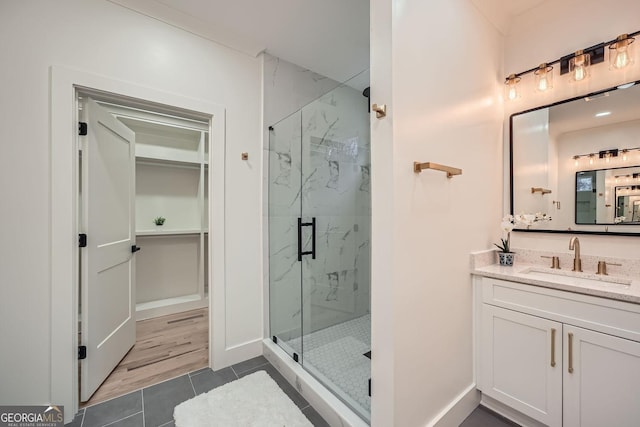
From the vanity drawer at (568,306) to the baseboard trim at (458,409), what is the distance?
588 millimetres

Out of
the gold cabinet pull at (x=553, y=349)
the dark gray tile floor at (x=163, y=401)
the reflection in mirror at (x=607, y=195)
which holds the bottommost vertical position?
the dark gray tile floor at (x=163, y=401)

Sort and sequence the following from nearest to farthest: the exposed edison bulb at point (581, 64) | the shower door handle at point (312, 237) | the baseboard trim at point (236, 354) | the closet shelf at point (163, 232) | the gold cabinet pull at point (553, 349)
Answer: the gold cabinet pull at point (553, 349) < the exposed edison bulb at point (581, 64) < the baseboard trim at point (236, 354) < the shower door handle at point (312, 237) < the closet shelf at point (163, 232)

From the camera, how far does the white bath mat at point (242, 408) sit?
147 centimetres

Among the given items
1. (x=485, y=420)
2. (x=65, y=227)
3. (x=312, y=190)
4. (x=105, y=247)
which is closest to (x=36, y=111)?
(x=65, y=227)

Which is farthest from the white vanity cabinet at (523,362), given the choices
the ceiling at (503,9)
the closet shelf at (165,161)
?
the closet shelf at (165,161)

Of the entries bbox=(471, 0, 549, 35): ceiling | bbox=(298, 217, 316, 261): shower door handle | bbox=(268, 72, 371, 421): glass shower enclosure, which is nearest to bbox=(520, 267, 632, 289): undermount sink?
bbox=(268, 72, 371, 421): glass shower enclosure

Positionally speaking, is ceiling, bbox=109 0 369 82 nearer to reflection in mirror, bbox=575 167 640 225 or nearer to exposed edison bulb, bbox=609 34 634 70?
exposed edison bulb, bbox=609 34 634 70

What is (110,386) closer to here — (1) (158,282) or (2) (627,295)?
(1) (158,282)

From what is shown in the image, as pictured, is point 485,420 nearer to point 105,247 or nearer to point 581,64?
point 581,64

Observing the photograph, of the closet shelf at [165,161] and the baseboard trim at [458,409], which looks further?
the closet shelf at [165,161]

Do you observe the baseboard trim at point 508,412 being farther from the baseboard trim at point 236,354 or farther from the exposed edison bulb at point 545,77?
the exposed edison bulb at point 545,77

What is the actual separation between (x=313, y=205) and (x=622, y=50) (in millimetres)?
2164

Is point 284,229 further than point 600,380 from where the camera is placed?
Yes

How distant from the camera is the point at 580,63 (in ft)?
5.11
